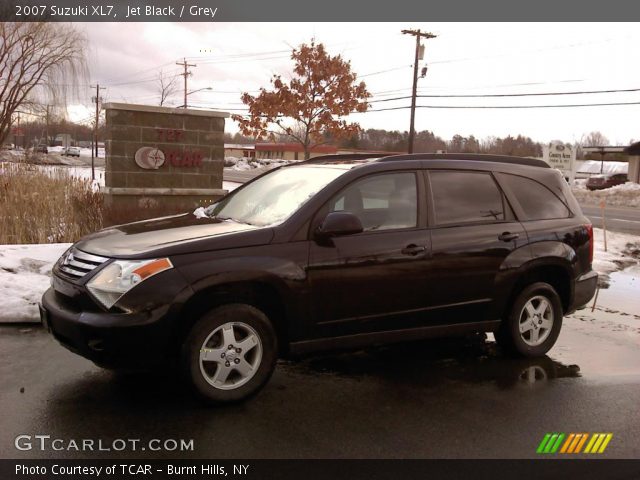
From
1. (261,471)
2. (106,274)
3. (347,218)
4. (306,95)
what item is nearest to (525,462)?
(261,471)

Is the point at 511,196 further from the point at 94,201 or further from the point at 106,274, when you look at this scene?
the point at 94,201

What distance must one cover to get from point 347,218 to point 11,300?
386 centimetres

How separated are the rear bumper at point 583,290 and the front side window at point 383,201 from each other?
75.9 inches

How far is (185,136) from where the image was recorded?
1080cm

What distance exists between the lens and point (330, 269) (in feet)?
13.6

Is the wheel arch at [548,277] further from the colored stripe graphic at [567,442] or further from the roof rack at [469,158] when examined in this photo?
the colored stripe graphic at [567,442]

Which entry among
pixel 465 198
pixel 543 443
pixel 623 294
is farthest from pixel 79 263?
pixel 623 294

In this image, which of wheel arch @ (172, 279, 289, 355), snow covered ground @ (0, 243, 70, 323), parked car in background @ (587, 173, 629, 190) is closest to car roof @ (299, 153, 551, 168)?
wheel arch @ (172, 279, 289, 355)

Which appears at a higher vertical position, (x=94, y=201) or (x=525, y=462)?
(x=94, y=201)

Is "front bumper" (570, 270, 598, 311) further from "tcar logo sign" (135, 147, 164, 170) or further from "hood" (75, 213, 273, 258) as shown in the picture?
"tcar logo sign" (135, 147, 164, 170)

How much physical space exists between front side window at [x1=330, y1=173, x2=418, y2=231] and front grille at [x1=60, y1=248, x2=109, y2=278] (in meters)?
1.76

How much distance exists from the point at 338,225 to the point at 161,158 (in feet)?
24.2

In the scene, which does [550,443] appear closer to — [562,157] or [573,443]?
[573,443]

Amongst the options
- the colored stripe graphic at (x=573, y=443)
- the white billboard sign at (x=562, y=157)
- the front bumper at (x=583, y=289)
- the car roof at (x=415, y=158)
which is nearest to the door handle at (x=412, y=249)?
the car roof at (x=415, y=158)
